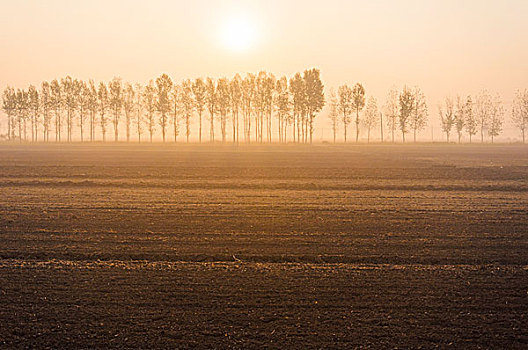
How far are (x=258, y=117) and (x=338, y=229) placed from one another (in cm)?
9385

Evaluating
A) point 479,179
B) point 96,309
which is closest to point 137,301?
point 96,309

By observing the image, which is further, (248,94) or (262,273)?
(248,94)

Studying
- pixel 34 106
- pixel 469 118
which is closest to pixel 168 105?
pixel 34 106

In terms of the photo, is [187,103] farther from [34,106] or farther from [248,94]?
[34,106]

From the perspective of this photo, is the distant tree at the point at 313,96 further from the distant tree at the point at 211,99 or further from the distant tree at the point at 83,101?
the distant tree at the point at 83,101

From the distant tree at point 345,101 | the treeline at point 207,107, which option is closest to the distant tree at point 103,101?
the treeline at point 207,107

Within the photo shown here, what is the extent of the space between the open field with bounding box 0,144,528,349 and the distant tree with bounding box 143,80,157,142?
3378 inches

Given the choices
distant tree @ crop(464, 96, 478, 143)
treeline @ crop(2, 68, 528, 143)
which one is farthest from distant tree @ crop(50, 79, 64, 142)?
distant tree @ crop(464, 96, 478, 143)

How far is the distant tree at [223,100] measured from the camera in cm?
10000

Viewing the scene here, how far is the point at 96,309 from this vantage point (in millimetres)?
6285

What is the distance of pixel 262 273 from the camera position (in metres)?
7.79

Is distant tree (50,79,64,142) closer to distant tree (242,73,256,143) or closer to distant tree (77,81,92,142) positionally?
distant tree (77,81,92,142)

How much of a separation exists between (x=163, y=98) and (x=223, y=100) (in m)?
12.8

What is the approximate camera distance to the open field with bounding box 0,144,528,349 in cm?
566
